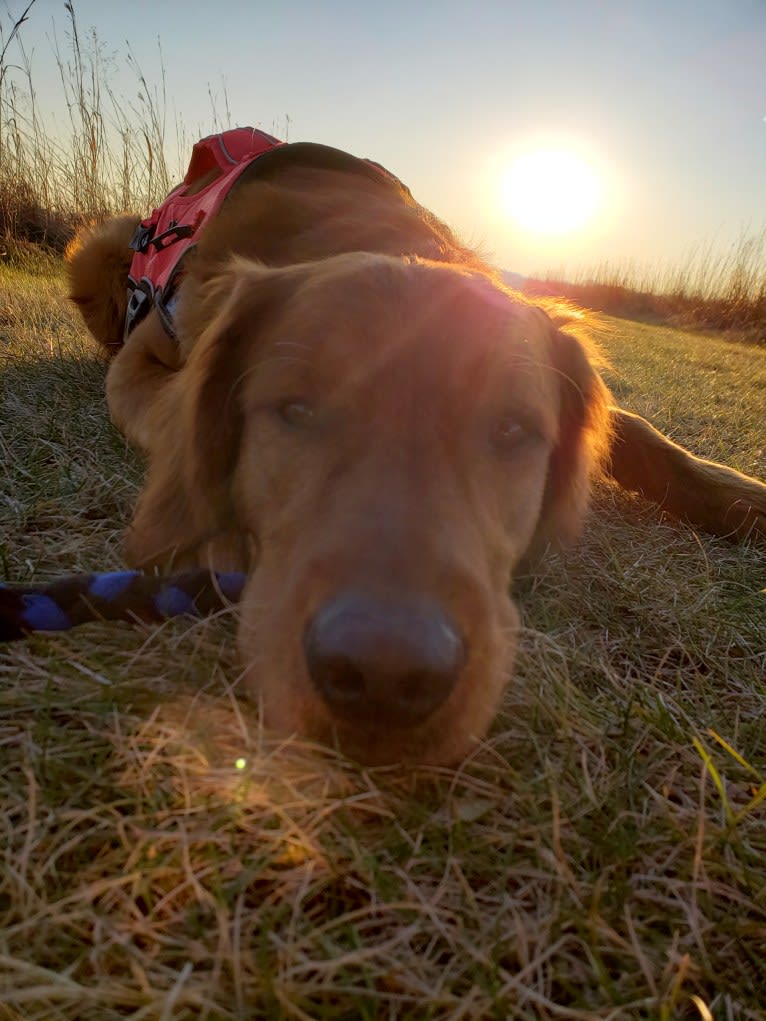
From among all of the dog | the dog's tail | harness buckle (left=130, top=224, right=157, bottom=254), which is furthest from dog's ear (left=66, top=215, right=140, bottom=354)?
the dog's tail

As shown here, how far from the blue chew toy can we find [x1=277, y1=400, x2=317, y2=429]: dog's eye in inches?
13.9

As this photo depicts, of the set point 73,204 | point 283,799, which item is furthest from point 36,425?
point 73,204

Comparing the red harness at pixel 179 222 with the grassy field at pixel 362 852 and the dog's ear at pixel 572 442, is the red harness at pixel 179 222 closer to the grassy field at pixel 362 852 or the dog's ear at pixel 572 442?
the dog's ear at pixel 572 442

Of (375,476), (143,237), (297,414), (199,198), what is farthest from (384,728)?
(143,237)

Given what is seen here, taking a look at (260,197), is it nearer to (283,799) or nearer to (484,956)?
(283,799)

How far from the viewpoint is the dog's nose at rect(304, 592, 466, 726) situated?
101 centimetres

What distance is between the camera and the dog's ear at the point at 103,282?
4367mm

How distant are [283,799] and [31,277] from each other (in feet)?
25.3

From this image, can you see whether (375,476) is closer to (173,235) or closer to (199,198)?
(173,235)

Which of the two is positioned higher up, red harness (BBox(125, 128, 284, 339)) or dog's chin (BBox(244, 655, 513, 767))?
red harness (BBox(125, 128, 284, 339))

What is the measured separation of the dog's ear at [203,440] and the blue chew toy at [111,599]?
8.8 inches

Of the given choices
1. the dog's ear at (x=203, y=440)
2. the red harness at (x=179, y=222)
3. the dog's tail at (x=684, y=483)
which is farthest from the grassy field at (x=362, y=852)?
the red harness at (x=179, y=222)

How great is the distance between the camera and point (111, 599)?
145 cm

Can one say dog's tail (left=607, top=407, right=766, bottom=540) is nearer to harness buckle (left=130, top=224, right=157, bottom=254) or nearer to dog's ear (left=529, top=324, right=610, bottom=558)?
dog's ear (left=529, top=324, right=610, bottom=558)
